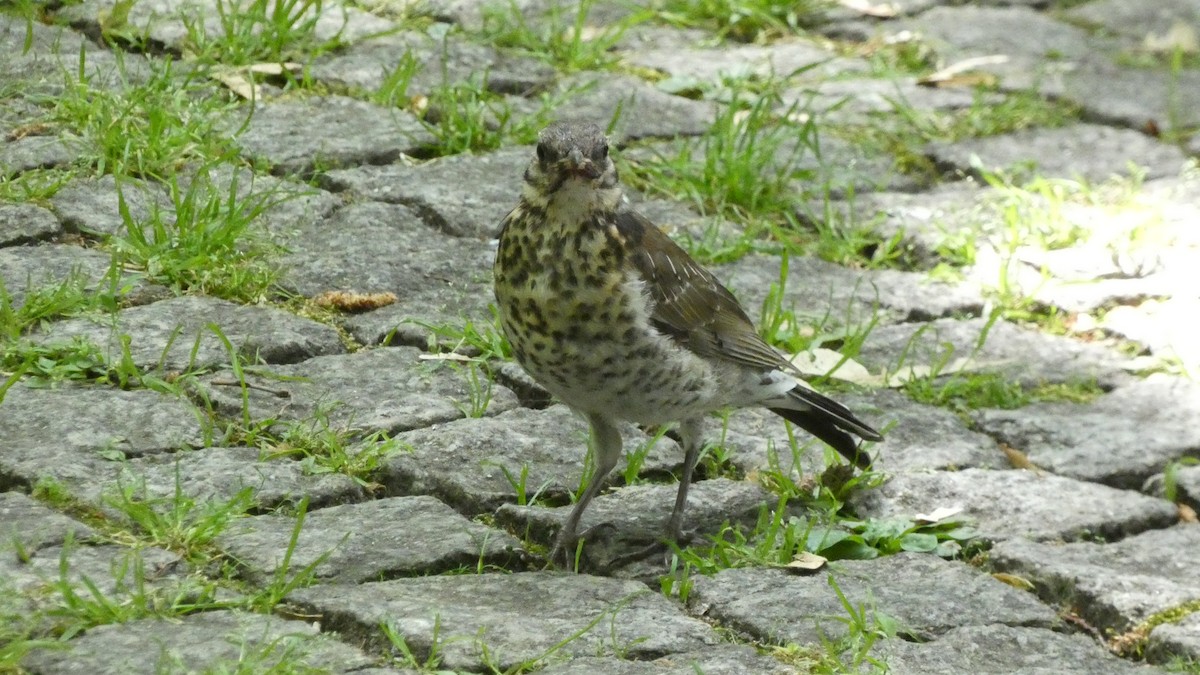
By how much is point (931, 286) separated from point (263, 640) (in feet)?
10.7

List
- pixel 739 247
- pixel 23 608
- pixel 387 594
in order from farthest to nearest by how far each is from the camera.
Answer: pixel 739 247
pixel 387 594
pixel 23 608

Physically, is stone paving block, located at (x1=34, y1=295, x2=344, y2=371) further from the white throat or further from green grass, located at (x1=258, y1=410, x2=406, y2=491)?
the white throat

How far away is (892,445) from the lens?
15.6 ft

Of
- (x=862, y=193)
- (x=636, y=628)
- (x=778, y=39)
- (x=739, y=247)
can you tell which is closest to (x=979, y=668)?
(x=636, y=628)

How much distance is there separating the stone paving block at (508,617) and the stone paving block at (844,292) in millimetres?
1793

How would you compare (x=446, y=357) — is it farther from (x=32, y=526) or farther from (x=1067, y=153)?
(x=1067, y=153)

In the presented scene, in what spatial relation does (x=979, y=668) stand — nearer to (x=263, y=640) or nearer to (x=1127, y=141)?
(x=263, y=640)

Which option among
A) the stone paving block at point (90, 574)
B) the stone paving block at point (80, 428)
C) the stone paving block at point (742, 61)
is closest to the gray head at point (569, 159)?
the stone paving block at point (80, 428)

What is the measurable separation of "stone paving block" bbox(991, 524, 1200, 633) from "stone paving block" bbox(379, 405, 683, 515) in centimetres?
99

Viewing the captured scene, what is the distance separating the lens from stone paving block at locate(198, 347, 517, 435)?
169 inches

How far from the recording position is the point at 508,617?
11.4 feet

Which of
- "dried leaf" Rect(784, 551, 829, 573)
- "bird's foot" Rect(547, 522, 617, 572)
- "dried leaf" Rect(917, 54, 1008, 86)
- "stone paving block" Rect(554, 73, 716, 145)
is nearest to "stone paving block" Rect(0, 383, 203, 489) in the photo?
"bird's foot" Rect(547, 522, 617, 572)

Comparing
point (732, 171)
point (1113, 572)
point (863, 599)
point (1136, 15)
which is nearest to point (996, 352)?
point (732, 171)

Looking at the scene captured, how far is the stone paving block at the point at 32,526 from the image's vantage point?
338 centimetres
